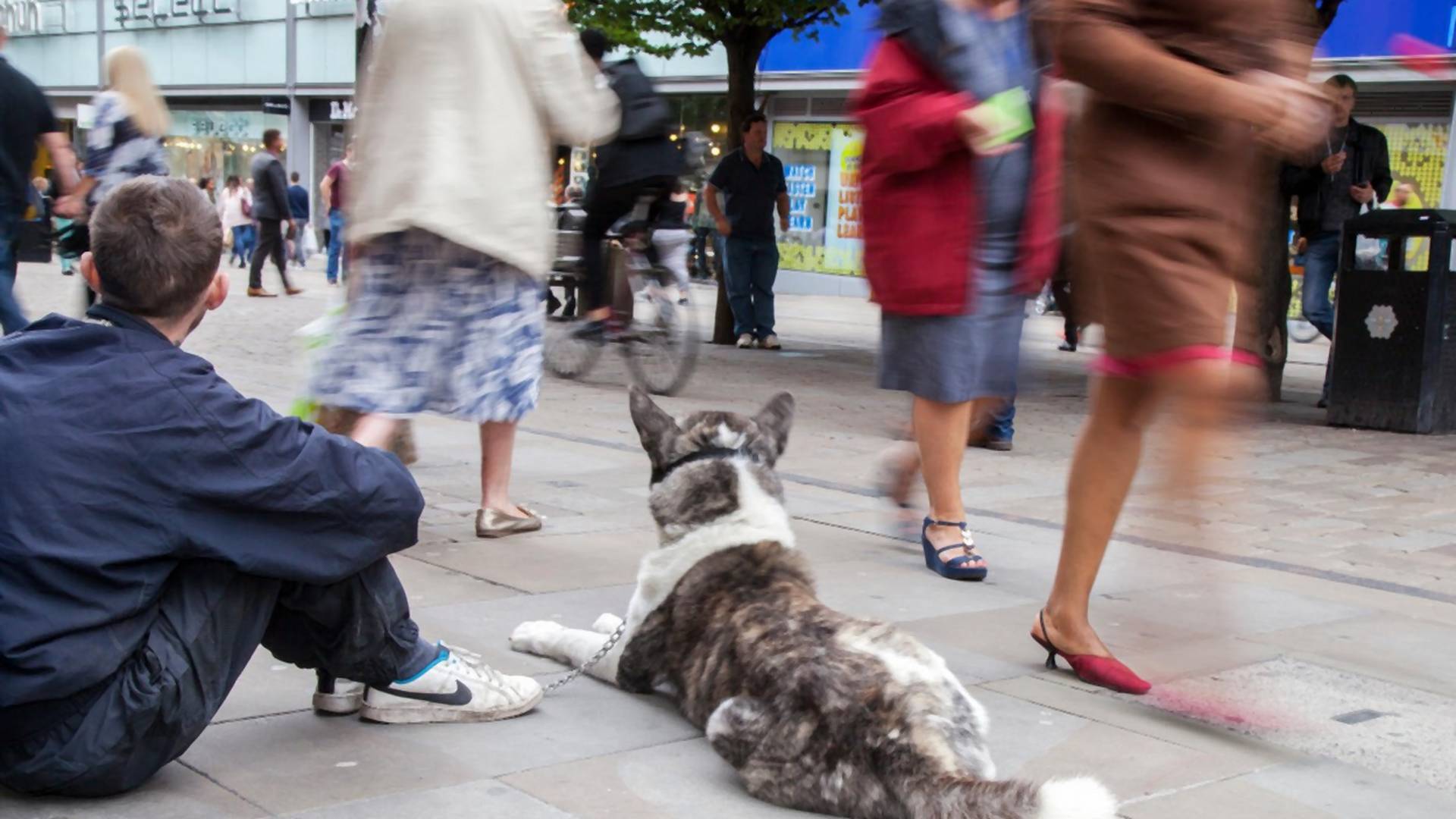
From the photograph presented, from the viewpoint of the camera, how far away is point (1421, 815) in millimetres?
3035

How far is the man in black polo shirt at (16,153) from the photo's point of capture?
7.48 meters

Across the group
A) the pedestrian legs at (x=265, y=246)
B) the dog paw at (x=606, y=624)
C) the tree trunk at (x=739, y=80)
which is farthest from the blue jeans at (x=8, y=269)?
the pedestrian legs at (x=265, y=246)

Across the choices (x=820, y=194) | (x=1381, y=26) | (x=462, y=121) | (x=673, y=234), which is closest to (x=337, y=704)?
(x=462, y=121)

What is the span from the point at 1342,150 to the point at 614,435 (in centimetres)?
617

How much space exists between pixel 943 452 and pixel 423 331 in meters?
1.68

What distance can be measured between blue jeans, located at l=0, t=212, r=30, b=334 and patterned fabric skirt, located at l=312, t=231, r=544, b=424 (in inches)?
153

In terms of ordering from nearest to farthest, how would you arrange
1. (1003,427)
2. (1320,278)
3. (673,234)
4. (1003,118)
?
(1003,118)
(1003,427)
(673,234)
(1320,278)

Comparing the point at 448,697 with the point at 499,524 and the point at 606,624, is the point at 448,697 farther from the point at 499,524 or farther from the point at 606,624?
the point at 499,524

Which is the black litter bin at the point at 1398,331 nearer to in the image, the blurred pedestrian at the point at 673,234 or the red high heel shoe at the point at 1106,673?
the blurred pedestrian at the point at 673,234

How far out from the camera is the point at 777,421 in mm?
3658

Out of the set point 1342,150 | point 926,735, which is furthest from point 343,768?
point 1342,150

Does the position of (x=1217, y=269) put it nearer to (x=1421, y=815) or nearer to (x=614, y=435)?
(x=1421, y=815)

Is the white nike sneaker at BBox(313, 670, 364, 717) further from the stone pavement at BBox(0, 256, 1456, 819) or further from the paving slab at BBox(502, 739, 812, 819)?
the paving slab at BBox(502, 739, 812, 819)

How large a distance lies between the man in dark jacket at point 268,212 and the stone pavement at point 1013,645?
35.8 ft
